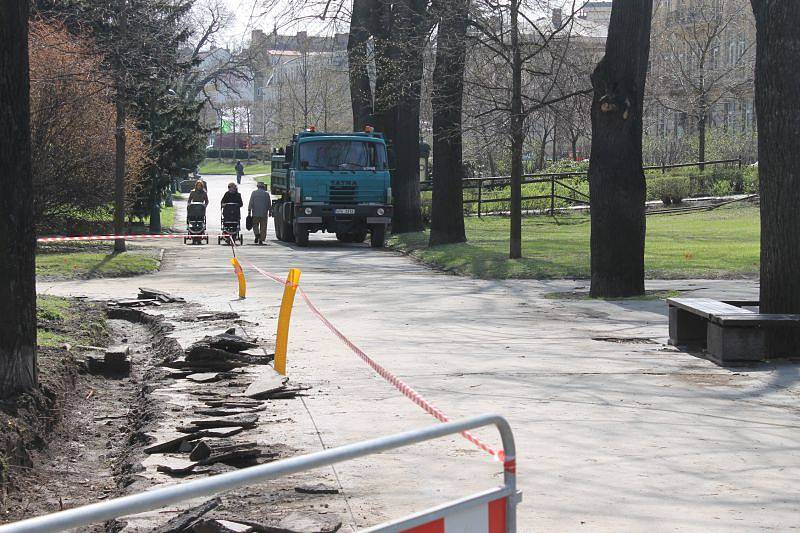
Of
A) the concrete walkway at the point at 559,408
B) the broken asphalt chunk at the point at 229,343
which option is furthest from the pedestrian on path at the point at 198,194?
the broken asphalt chunk at the point at 229,343

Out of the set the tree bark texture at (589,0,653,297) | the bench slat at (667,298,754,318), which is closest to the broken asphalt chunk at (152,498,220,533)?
the bench slat at (667,298,754,318)

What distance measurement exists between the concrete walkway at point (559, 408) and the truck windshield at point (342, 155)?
13.6 metres

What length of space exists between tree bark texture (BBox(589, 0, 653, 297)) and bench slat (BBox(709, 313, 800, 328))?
19.7 feet

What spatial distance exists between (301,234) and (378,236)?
2.16 metres

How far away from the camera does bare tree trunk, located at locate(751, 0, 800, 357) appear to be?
11477 millimetres

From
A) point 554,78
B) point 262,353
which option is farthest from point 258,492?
point 554,78

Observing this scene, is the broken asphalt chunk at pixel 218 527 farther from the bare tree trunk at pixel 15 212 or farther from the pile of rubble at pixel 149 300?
the pile of rubble at pixel 149 300

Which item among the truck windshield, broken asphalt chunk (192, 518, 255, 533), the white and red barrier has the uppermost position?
the truck windshield

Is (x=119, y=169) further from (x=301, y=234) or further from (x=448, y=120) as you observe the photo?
(x=448, y=120)

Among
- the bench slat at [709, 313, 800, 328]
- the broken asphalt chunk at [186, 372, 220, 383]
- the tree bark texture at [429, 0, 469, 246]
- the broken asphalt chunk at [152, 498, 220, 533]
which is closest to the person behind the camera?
the broken asphalt chunk at [152, 498, 220, 533]

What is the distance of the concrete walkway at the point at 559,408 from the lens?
6125mm

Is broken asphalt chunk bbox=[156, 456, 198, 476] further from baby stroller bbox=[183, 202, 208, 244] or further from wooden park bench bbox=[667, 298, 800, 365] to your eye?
baby stroller bbox=[183, 202, 208, 244]

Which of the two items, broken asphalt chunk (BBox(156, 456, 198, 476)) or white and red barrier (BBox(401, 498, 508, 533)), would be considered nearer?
white and red barrier (BBox(401, 498, 508, 533))

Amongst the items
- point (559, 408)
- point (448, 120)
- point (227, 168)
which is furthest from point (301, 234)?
point (227, 168)
